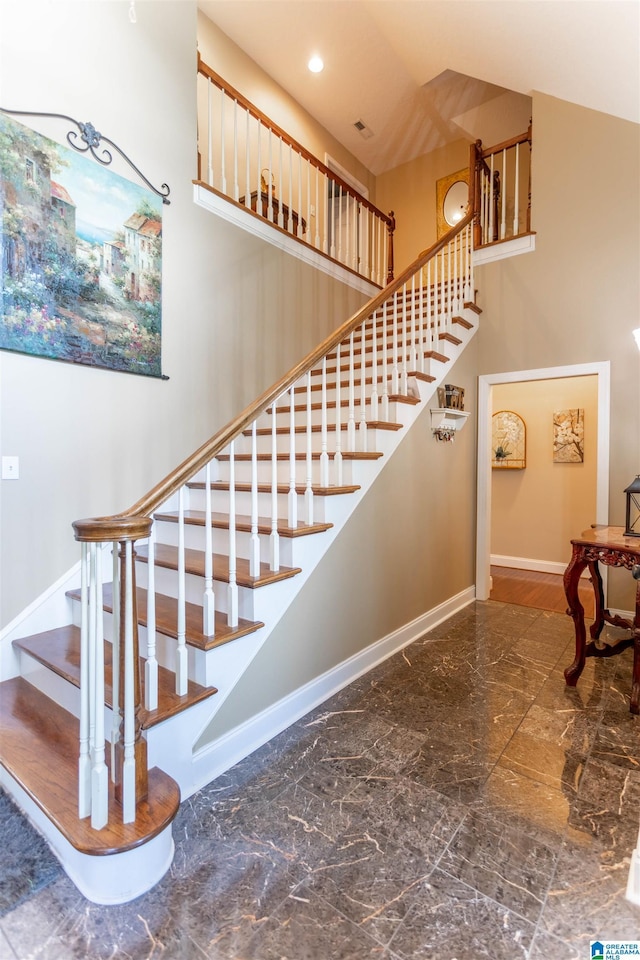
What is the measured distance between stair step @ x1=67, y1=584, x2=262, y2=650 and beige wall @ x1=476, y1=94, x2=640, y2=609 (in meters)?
3.25

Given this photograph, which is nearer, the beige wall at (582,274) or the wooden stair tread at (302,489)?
the wooden stair tread at (302,489)

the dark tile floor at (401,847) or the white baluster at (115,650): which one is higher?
the white baluster at (115,650)

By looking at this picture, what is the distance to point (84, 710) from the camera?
140cm

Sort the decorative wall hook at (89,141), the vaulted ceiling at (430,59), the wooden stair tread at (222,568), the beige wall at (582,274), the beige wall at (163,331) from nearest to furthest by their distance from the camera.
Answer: the wooden stair tread at (222,568) < the beige wall at (163,331) < the decorative wall hook at (89,141) < the vaulted ceiling at (430,59) < the beige wall at (582,274)

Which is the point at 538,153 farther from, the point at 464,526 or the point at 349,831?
the point at 349,831

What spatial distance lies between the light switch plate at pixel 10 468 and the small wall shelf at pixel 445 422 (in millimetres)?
2696

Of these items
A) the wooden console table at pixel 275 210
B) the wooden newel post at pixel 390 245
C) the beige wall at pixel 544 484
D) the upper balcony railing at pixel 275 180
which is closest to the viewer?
the upper balcony railing at pixel 275 180

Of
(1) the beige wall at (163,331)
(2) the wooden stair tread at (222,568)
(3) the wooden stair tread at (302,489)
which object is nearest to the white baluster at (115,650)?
(2) the wooden stair tread at (222,568)

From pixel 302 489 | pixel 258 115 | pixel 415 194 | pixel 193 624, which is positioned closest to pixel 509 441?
pixel 415 194

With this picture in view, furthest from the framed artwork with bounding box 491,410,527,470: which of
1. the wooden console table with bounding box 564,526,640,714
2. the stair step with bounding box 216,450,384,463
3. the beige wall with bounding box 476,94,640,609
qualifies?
the stair step with bounding box 216,450,384,463

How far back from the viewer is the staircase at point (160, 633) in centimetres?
138

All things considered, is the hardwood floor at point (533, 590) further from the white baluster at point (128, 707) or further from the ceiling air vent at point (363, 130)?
the ceiling air vent at point (363, 130)

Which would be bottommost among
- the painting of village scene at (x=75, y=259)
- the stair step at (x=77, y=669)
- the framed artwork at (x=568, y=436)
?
the stair step at (x=77, y=669)

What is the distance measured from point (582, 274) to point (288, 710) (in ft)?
13.2
